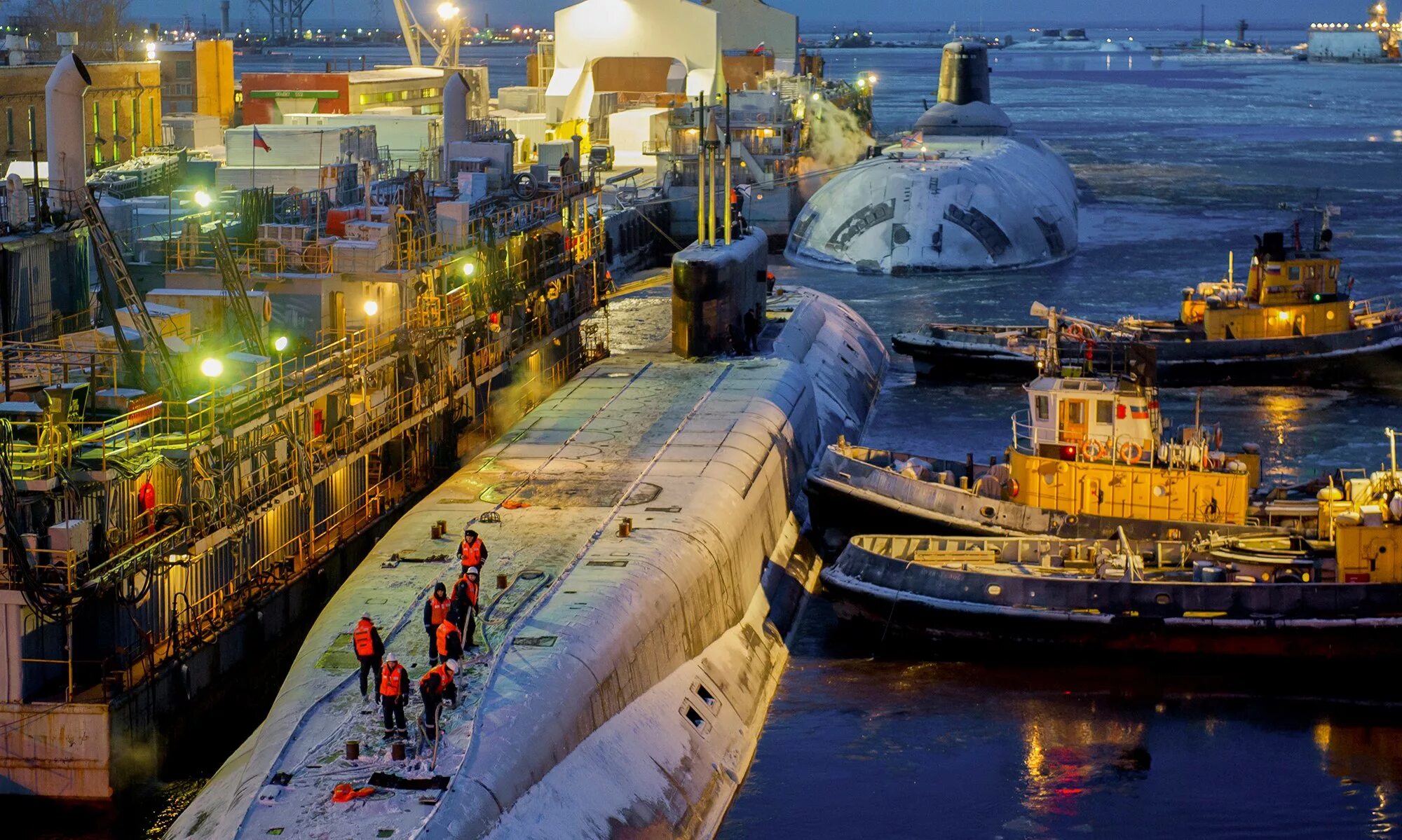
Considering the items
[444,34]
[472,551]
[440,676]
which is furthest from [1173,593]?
[444,34]

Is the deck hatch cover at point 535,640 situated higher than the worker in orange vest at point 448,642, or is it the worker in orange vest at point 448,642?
the worker in orange vest at point 448,642

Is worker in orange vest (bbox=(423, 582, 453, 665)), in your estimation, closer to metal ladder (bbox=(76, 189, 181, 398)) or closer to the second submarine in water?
metal ladder (bbox=(76, 189, 181, 398))

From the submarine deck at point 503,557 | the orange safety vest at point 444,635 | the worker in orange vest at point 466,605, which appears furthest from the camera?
the worker in orange vest at point 466,605

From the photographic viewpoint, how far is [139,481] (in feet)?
83.3

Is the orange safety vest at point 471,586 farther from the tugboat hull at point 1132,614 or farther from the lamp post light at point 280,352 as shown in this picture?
the tugboat hull at point 1132,614

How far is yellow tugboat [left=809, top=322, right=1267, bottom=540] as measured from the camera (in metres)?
33.7

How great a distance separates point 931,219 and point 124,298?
50.7 meters

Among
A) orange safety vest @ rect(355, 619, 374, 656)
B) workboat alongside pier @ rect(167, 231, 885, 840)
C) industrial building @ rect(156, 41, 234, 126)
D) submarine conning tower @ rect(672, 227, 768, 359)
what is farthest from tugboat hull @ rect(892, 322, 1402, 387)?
industrial building @ rect(156, 41, 234, 126)

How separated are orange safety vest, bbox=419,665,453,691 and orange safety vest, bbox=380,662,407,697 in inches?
9.9

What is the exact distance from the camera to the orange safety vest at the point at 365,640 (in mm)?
22328

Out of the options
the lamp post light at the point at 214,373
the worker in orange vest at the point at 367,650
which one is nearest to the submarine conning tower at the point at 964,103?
the lamp post light at the point at 214,373

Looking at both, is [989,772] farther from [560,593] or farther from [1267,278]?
[1267,278]

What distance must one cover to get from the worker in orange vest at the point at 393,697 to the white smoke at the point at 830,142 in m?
78.7

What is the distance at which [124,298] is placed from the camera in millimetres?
28844
